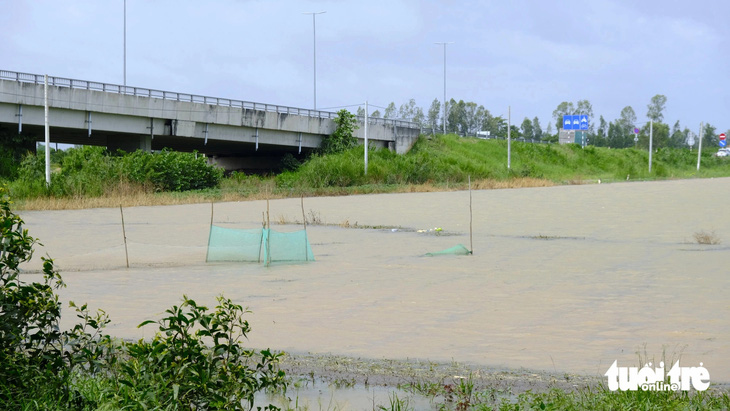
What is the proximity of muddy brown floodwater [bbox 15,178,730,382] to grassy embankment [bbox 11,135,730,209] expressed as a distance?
10.6 metres

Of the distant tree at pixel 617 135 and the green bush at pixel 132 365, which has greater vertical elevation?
the distant tree at pixel 617 135

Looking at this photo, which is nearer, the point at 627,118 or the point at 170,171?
the point at 170,171

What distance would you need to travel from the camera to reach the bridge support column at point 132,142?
4784 cm

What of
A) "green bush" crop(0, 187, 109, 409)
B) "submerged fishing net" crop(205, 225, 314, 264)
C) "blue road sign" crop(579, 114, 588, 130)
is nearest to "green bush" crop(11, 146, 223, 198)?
"submerged fishing net" crop(205, 225, 314, 264)

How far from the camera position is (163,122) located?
4756 cm

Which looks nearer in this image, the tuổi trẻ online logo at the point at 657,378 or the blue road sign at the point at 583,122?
the tuổi trẻ online logo at the point at 657,378

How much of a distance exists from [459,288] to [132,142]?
38.9 m

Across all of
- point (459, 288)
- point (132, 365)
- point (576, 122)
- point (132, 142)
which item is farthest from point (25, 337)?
point (576, 122)

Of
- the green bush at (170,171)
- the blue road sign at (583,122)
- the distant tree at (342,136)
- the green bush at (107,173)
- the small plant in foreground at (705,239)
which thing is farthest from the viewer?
the blue road sign at (583,122)

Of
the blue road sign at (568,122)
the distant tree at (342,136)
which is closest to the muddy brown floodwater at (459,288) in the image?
the distant tree at (342,136)

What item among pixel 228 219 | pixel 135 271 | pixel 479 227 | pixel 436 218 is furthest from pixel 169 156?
pixel 135 271

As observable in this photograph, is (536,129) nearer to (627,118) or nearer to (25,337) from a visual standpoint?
(627,118)

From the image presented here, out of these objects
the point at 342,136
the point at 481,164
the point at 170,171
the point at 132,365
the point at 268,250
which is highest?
the point at 342,136

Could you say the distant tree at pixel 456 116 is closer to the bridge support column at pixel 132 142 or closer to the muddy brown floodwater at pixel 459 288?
the bridge support column at pixel 132 142
